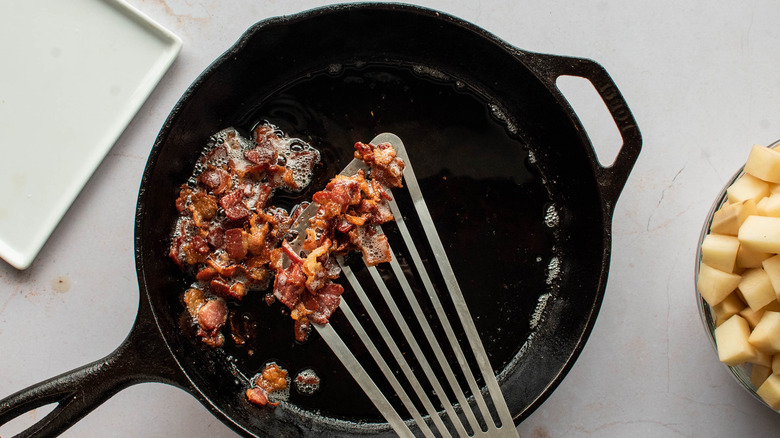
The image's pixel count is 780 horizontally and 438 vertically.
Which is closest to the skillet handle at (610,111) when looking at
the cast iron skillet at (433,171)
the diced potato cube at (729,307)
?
the cast iron skillet at (433,171)

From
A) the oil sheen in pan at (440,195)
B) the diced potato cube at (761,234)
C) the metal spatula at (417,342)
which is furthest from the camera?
the oil sheen in pan at (440,195)

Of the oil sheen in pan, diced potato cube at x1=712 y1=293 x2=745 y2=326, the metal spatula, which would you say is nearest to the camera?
diced potato cube at x1=712 y1=293 x2=745 y2=326

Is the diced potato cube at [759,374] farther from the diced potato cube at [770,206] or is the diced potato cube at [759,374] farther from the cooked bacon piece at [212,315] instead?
the cooked bacon piece at [212,315]

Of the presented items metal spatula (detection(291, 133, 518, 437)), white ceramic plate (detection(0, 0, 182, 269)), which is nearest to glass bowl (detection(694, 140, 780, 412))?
metal spatula (detection(291, 133, 518, 437))

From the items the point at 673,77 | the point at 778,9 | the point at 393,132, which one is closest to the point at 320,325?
the point at 393,132

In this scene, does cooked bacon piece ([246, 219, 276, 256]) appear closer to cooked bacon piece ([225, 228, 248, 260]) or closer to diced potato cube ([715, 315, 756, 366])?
cooked bacon piece ([225, 228, 248, 260])

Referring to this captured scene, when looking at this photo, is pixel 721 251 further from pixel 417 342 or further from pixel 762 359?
pixel 417 342

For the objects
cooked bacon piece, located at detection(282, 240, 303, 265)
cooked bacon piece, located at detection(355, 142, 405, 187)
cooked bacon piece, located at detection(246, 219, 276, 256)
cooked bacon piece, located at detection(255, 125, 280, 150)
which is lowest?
cooked bacon piece, located at detection(246, 219, 276, 256)
